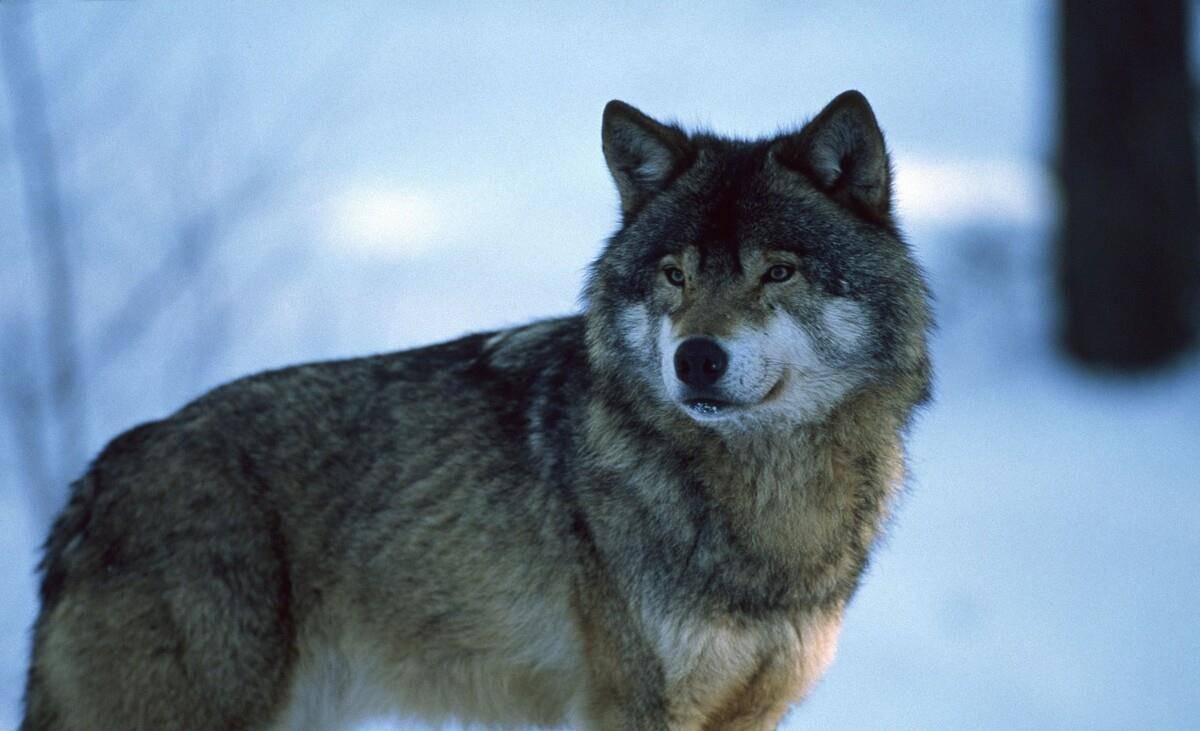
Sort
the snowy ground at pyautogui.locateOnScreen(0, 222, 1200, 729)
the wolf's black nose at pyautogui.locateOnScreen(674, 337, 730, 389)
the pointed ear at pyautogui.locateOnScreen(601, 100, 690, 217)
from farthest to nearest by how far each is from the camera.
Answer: the snowy ground at pyautogui.locateOnScreen(0, 222, 1200, 729) < the pointed ear at pyautogui.locateOnScreen(601, 100, 690, 217) < the wolf's black nose at pyautogui.locateOnScreen(674, 337, 730, 389)

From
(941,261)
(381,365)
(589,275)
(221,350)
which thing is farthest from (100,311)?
(941,261)

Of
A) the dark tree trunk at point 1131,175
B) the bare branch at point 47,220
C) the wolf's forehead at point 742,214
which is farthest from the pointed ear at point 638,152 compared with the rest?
the dark tree trunk at point 1131,175

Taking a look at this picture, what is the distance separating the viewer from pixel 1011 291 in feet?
40.9

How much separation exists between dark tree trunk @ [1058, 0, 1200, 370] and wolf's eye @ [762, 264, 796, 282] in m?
7.94

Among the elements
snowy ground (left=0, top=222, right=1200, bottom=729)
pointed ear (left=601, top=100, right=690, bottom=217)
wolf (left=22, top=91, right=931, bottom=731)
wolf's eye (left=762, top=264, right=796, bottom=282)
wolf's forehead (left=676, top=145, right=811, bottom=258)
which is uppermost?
pointed ear (left=601, top=100, right=690, bottom=217)

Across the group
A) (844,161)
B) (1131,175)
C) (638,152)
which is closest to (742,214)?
(844,161)

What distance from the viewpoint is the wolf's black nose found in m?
3.24

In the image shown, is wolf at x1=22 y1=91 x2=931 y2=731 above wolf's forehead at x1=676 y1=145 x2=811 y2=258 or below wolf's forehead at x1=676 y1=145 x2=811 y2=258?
below

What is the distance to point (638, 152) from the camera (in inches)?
152

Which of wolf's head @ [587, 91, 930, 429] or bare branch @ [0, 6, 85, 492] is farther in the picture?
bare branch @ [0, 6, 85, 492]

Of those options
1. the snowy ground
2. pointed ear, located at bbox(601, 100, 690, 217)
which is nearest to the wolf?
pointed ear, located at bbox(601, 100, 690, 217)

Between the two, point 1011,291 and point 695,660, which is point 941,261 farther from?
point 695,660

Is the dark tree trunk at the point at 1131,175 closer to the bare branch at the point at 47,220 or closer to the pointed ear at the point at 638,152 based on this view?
the pointed ear at the point at 638,152

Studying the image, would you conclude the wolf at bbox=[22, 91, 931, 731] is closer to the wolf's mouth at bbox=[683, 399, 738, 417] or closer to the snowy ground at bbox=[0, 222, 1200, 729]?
the wolf's mouth at bbox=[683, 399, 738, 417]
